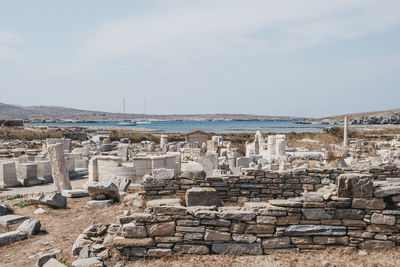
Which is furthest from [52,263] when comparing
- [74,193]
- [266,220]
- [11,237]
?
[74,193]

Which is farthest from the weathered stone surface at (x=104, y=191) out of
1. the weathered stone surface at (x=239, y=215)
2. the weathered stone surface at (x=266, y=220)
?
the weathered stone surface at (x=266, y=220)

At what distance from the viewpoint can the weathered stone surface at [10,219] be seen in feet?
24.4

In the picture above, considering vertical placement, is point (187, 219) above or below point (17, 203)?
above

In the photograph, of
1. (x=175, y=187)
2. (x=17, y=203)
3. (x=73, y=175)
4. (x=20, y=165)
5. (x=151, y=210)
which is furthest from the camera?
(x=73, y=175)

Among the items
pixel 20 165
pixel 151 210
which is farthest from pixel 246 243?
pixel 20 165

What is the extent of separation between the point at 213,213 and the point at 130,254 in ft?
4.97

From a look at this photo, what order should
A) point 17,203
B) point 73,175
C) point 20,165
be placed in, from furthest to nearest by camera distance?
point 73,175
point 20,165
point 17,203

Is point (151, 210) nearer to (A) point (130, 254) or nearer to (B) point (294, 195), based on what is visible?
(A) point (130, 254)

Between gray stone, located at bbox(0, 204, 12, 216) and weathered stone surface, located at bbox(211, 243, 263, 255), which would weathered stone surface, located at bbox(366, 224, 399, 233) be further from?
gray stone, located at bbox(0, 204, 12, 216)

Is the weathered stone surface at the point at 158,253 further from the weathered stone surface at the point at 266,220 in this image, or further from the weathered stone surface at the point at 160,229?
the weathered stone surface at the point at 266,220

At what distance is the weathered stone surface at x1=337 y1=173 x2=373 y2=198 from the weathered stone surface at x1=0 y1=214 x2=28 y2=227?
707 cm

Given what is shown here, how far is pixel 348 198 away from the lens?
5.24 m

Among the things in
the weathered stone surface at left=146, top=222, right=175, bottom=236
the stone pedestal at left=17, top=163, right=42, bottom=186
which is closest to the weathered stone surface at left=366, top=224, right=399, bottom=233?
the weathered stone surface at left=146, top=222, right=175, bottom=236

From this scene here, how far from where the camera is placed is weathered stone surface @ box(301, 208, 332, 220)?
17.2 ft
